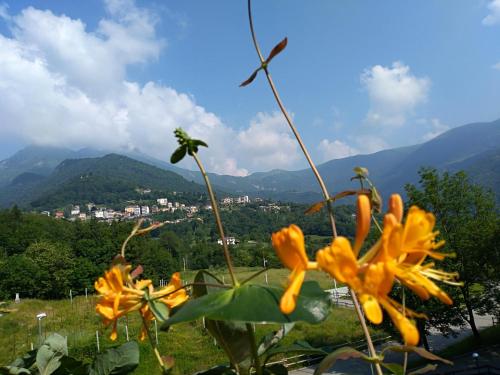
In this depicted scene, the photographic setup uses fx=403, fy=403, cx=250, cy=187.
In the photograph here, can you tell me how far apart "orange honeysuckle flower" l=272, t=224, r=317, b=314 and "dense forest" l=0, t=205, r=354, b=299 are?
1365cm

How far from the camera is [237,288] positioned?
83 cm

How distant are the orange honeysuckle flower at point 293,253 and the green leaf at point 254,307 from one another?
5cm

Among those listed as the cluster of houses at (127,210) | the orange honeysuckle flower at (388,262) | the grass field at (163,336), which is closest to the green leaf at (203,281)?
the orange honeysuckle flower at (388,262)

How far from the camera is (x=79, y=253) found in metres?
51.2

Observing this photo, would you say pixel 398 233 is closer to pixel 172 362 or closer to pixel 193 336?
pixel 172 362

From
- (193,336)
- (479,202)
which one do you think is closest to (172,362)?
(479,202)

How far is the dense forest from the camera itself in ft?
126

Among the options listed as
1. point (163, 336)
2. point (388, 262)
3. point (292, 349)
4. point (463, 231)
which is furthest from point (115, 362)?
point (163, 336)

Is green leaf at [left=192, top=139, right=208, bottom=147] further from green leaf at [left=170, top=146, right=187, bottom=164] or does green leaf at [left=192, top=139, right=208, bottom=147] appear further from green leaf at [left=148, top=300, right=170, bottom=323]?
green leaf at [left=148, top=300, right=170, bottom=323]

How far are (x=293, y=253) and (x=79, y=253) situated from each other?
182 feet

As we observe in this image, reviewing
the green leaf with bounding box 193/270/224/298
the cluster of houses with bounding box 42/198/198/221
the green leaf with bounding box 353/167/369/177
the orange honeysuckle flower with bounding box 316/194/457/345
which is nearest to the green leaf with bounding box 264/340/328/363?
the green leaf with bounding box 193/270/224/298

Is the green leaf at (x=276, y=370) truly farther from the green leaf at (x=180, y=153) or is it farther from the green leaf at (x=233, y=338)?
the green leaf at (x=180, y=153)

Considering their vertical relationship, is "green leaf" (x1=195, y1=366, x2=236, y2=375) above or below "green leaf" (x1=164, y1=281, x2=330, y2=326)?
below

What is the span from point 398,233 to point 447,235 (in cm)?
1592
